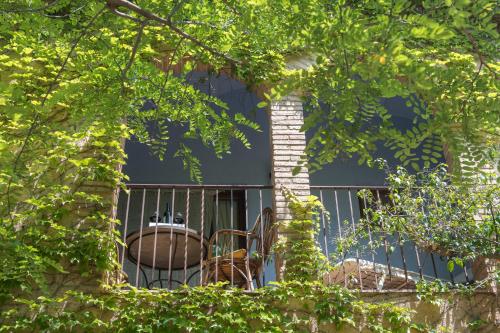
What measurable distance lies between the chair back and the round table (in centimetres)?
51

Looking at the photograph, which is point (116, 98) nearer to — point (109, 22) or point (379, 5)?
point (109, 22)

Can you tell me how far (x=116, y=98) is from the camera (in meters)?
3.48

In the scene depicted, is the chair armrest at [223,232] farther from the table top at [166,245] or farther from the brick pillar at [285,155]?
the brick pillar at [285,155]

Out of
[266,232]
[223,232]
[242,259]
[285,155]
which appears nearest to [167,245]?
[223,232]

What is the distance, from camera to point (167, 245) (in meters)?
5.47

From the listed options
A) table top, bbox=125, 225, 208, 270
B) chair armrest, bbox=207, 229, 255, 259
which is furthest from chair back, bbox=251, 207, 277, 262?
table top, bbox=125, 225, 208, 270

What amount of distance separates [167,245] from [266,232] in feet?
3.00

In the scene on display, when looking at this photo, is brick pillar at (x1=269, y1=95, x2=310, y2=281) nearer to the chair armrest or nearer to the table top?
the chair armrest

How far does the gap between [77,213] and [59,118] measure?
0.99 meters

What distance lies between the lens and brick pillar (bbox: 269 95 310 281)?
17.5 ft

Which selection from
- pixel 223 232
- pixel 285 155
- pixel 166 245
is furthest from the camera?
pixel 285 155

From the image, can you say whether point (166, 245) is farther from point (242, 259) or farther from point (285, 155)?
point (285, 155)

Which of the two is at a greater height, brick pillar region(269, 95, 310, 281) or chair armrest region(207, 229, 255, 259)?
brick pillar region(269, 95, 310, 281)

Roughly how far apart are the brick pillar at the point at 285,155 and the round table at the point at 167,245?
0.74 metres
